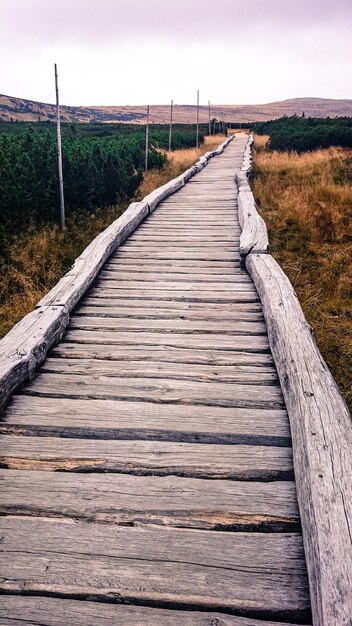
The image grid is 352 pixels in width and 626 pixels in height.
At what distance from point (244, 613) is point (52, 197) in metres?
10.5

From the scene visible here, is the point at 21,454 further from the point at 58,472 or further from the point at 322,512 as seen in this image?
the point at 322,512

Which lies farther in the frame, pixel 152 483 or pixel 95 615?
pixel 152 483

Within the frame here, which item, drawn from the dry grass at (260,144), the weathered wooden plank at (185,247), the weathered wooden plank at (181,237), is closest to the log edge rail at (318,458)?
the weathered wooden plank at (185,247)

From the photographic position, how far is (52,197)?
10797 millimetres

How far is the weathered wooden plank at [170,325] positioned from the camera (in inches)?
139

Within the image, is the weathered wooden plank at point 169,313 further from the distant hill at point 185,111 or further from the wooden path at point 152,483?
the distant hill at point 185,111

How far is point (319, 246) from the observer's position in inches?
292

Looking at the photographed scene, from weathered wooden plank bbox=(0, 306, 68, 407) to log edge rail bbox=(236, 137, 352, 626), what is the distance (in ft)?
4.86

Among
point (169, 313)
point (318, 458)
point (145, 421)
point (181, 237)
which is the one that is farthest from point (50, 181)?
point (318, 458)

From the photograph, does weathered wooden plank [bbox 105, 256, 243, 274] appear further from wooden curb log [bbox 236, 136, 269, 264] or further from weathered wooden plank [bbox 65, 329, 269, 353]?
weathered wooden plank [bbox 65, 329, 269, 353]

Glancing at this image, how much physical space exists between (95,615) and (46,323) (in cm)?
206

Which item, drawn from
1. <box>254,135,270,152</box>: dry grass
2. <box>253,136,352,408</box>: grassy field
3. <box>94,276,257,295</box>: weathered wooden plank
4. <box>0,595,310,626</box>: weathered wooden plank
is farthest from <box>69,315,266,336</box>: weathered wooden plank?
<box>254,135,270,152</box>: dry grass

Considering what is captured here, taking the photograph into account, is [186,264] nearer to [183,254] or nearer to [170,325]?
[183,254]

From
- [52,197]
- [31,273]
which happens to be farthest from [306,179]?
[31,273]
